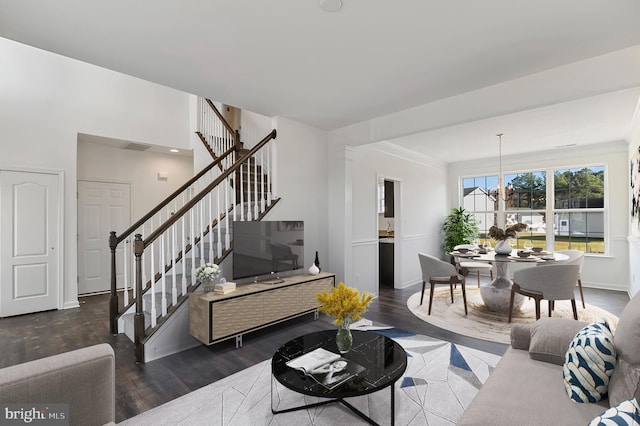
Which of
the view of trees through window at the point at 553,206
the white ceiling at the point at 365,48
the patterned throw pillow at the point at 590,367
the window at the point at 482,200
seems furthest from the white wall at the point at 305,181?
the window at the point at 482,200

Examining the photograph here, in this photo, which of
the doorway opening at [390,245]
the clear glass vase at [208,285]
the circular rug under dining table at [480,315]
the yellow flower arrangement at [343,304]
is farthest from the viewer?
the doorway opening at [390,245]

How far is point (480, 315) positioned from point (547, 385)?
2.78m

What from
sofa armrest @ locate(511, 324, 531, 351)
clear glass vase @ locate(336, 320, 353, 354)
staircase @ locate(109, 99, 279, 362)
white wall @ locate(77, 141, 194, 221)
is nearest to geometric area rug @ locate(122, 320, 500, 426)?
clear glass vase @ locate(336, 320, 353, 354)

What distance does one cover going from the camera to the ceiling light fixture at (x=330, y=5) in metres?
1.90

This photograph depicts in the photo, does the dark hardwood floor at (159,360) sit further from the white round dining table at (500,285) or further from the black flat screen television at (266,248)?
the white round dining table at (500,285)

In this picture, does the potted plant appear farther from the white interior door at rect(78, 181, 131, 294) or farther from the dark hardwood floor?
the white interior door at rect(78, 181, 131, 294)

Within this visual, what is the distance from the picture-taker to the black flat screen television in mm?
3440

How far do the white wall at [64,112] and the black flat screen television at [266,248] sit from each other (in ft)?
9.97

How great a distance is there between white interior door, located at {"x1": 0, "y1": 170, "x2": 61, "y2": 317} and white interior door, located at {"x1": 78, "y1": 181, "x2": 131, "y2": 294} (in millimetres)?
824

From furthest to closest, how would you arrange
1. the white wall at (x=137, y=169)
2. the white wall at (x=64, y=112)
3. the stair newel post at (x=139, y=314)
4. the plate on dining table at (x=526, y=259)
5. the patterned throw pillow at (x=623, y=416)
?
the white wall at (x=137, y=169) → the white wall at (x=64, y=112) → the plate on dining table at (x=526, y=259) → the stair newel post at (x=139, y=314) → the patterned throw pillow at (x=623, y=416)

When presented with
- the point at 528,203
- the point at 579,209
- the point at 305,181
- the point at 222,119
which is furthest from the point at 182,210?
the point at 579,209

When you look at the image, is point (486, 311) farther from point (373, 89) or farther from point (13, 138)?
point (13, 138)

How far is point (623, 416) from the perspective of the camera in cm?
98

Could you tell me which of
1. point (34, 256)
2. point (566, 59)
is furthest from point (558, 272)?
point (34, 256)
